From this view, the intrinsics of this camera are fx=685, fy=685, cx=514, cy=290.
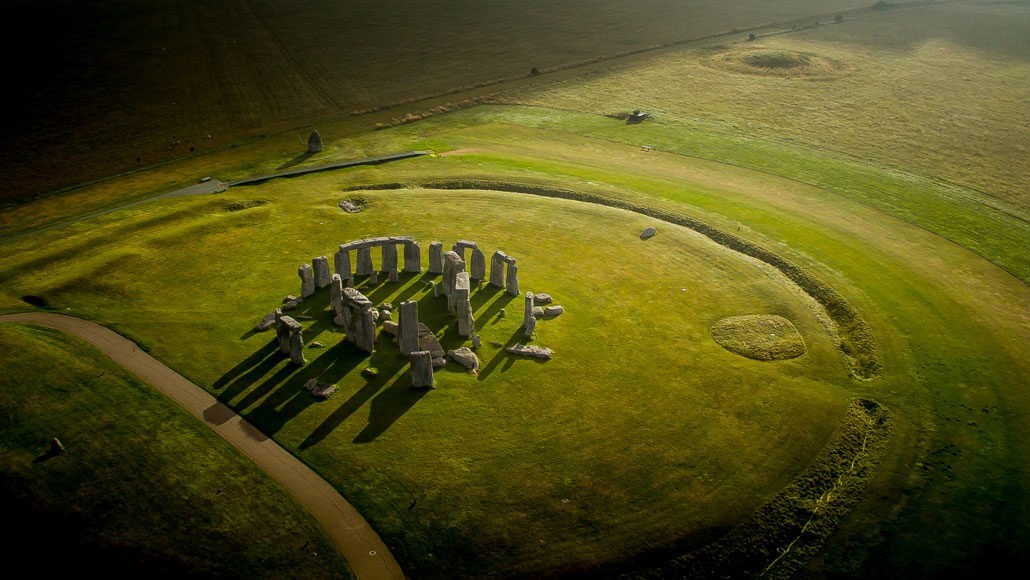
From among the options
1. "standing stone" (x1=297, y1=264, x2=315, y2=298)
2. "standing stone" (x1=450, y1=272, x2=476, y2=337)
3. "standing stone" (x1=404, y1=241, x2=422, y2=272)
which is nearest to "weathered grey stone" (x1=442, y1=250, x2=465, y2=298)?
"standing stone" (x1=450, y1=272, x2=476, y2=337)

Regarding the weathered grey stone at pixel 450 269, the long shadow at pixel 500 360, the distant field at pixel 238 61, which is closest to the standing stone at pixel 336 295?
the weathered grey stone at pixel 450 269

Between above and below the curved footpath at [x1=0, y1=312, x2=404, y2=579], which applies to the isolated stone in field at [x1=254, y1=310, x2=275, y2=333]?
above

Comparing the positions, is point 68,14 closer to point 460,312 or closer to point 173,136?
point 173,136

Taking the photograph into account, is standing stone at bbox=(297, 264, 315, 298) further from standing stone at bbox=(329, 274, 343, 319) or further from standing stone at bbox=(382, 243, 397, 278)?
standing stone at bbox=(382, 243, 397, 278)

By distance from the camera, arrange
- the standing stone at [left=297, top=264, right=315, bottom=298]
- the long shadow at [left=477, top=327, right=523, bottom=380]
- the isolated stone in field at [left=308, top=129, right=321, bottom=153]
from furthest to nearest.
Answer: the isolated stone in field at [left=308, top=129, right=321, bottom=153] < the standing stone at [left=297, top=264, right=315, bottom=298] < the long shadow at [left=477, top=327, right=523, bottom=380]

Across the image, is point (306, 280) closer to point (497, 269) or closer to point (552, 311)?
point (497, 269)
